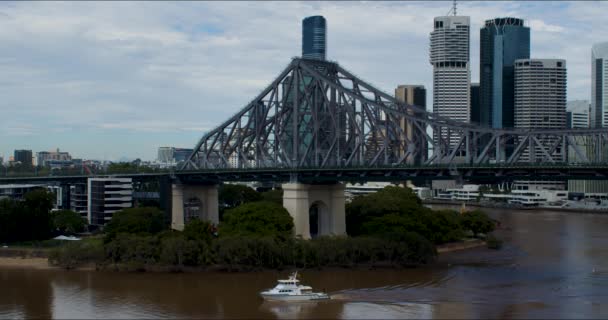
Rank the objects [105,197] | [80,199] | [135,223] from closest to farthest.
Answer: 1. [135,223]
2. [105,197]
3. [80,199]

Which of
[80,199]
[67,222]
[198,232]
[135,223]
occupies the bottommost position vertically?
[67,222]

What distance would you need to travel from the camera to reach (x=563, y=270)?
4072cm

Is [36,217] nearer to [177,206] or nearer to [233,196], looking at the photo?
[177,206]

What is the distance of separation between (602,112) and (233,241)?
121063mm

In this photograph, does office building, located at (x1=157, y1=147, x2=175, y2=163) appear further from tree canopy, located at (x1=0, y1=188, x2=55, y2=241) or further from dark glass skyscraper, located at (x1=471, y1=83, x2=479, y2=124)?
tree canopy, located at (x1=0, y1=188, x2=55, y2=241)

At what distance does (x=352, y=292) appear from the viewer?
34312mm

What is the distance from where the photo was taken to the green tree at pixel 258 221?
45219 mm

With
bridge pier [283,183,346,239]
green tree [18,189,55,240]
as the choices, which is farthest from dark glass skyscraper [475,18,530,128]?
green tree [18,189,55,240]

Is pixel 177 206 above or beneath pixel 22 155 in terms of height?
beneath

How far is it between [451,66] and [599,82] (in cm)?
2770

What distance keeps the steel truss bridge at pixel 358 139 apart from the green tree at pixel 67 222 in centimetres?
890

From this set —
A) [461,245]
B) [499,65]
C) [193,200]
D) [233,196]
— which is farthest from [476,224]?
[499,65]

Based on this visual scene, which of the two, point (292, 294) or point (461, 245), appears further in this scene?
point (461, 245)

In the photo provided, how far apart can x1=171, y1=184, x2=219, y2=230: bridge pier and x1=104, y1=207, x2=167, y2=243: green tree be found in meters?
6.10
